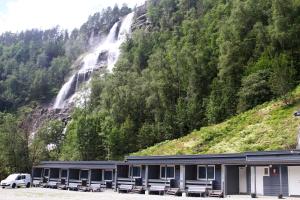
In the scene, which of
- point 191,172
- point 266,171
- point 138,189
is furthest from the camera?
point 138,189

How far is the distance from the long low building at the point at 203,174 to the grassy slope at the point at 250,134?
10.8 metres

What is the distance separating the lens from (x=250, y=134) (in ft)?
155

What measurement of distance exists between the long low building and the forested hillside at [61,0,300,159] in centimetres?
1706

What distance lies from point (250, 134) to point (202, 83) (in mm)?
22180

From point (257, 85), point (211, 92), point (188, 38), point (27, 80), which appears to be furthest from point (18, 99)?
point (257, 85)

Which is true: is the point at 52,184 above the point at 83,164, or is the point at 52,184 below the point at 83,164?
below

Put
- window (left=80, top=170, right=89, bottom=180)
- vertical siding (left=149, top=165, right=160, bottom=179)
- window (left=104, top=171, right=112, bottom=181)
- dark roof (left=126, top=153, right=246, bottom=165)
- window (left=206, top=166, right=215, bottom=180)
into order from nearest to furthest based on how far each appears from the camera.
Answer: dark roof (left=126, top=153, right=246, bottom=165) → window (left=206, top=166, right=215, bottom=180) → vertical siding (left=149, top=165, right=160, bottom=179) → window (left=104, top=171, right=112, bottom=181) → window (left=80, top=170, right=89, bottom=180)

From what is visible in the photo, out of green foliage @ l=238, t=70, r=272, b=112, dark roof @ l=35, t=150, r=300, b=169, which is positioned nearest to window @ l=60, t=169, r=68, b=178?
dark roof @ l=35, t=150, r=300, b=169

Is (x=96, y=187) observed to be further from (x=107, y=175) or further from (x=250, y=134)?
(x=250, y=134)

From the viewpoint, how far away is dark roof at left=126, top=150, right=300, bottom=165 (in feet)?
88.8

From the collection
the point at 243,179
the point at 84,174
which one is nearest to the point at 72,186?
the point at 84,174

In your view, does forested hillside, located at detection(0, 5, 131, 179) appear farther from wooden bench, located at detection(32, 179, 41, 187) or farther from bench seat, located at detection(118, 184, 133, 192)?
bench seat, located at detection(118, 184, 133, 192)

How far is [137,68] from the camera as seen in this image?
294ft

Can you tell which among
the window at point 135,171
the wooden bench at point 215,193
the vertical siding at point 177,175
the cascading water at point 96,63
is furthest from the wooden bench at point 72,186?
the cascading water at point 96,63
